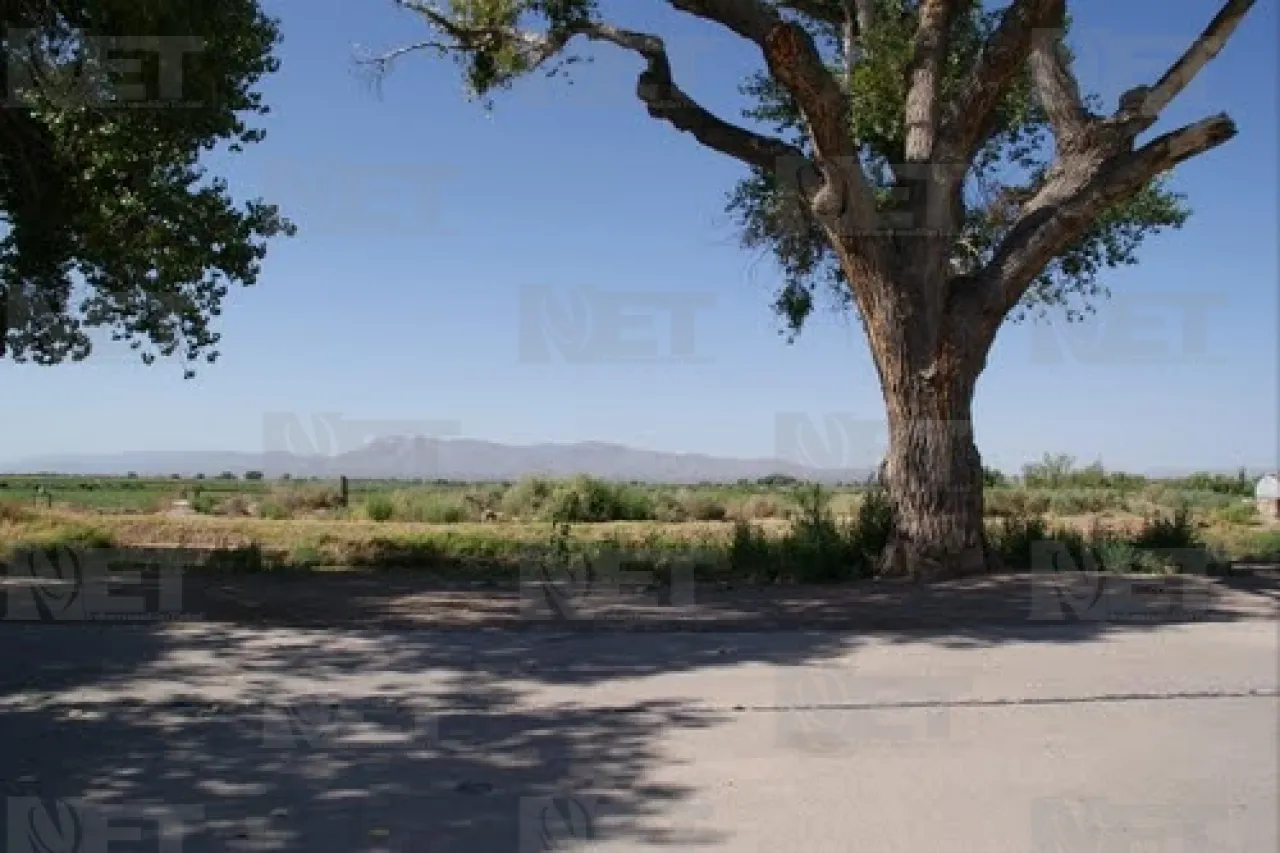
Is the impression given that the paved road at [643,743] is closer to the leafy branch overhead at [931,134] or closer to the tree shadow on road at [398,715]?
→ the tree shadow on road at [398,715]

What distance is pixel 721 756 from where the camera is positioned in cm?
579

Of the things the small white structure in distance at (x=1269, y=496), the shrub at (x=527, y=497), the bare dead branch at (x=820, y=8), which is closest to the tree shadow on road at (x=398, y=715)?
the bare dead branch at (x=820, y=8)

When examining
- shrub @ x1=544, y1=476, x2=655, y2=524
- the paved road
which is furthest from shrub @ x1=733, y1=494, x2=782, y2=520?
the paved road

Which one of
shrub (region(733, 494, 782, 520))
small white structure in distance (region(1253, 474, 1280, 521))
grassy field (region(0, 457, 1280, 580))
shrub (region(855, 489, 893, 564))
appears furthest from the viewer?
shrub (region(733, 494, 782, 520))

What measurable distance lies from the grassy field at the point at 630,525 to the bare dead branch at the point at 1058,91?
199 inches

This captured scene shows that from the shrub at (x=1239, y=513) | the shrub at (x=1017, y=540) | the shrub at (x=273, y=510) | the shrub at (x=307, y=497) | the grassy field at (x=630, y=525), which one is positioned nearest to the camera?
the shrub at (x=1017, y=540)

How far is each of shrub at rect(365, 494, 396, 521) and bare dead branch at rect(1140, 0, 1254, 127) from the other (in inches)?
1054

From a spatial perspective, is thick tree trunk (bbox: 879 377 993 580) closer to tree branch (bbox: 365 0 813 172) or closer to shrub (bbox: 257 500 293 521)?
tree branch (bbox: 365 0 813 172)

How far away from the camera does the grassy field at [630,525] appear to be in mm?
14555

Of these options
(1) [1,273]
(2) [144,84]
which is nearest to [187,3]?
(2) [144,84]

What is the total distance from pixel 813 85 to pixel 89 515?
23.6 meters

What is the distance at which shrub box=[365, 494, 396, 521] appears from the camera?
3525 centimetres

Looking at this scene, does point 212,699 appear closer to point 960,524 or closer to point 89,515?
point 960,524

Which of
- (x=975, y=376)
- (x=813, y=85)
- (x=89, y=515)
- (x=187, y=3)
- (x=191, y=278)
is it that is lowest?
(x=89, y=515)
